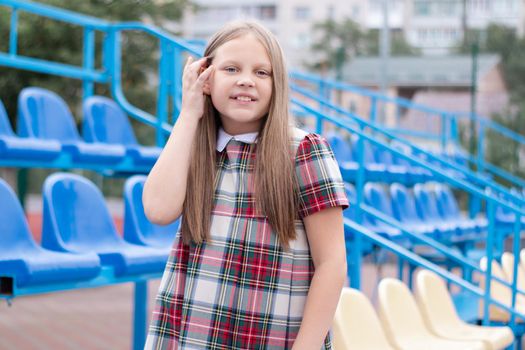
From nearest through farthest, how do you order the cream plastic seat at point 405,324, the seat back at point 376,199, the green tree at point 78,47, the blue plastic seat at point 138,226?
the cream plastic seat at point 405,324, the blue plastic seat at point 138,226, the seat back at point 376,199, the green tree at point 78,47

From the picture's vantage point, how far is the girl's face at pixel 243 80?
1.83 m

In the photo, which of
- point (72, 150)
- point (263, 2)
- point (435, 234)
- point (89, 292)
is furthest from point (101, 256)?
point (263, 2)

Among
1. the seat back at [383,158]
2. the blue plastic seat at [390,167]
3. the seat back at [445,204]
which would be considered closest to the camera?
the blue plastic seat at [390,167]

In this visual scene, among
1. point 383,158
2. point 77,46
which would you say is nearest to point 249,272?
point 383,158

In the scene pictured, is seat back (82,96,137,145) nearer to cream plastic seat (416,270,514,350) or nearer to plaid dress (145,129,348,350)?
cream plastic seat (416,270,514,350)

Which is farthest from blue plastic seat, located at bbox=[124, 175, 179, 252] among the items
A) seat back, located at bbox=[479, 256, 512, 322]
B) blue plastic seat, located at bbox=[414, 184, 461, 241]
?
blue plastic seat, located at bbox=[414, 184, 461, 241]

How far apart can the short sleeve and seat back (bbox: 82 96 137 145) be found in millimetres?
3381

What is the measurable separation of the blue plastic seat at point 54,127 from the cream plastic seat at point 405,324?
1680 millimetres

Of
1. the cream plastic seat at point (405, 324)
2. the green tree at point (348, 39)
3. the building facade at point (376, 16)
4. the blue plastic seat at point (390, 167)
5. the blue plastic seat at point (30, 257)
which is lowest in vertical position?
the cream plastic seat at point (405, 324)

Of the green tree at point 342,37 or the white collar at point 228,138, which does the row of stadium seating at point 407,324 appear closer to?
the white collar at point 228,138

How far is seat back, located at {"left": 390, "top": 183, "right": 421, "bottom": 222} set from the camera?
642 centimetres

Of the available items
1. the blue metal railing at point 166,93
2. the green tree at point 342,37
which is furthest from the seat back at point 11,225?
the green tree at point 342,37

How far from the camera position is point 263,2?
5038 centimetres

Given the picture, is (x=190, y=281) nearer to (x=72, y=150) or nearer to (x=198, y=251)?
(x=198, y=251)
